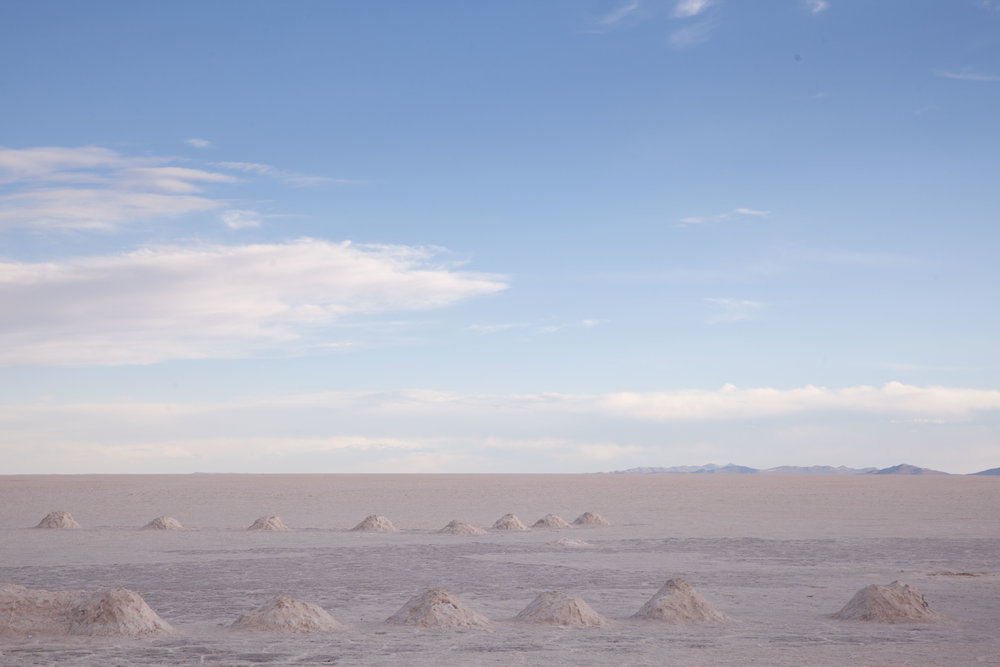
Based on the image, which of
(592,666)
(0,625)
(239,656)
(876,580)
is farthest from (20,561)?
(876,580)

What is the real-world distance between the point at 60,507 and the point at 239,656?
41.5 m

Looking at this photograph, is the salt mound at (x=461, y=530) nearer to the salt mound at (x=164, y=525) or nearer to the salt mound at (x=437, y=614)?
the salt mound at (x=164, y=525)

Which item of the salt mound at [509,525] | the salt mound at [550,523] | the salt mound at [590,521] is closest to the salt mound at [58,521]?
the salt mound at [509,525]

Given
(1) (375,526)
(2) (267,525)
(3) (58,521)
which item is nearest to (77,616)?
(1) (375,526)

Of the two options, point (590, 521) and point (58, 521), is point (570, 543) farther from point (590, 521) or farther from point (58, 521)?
point (58, 521)

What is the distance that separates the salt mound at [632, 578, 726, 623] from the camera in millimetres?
14461

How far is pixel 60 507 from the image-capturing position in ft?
160

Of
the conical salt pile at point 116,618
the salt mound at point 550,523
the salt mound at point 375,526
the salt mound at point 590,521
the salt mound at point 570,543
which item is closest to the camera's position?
the conical salt pile at point 116,618

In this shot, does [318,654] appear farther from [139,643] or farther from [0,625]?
[0,625]

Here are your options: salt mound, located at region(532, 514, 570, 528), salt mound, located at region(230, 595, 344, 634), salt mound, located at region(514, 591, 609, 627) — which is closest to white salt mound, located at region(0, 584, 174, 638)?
salt mound, located at region(230, 595, 344, 634)

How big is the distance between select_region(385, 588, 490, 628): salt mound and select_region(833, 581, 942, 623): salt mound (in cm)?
531

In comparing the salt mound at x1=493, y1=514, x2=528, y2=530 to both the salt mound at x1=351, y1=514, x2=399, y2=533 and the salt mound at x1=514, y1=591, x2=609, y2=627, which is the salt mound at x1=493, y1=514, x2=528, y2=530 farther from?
the salt mound at x1=514, y1=591, x2=609, y2=627

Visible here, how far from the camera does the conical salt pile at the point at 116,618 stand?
1305cm

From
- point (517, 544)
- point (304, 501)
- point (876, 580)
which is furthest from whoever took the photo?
point (304, 501)
